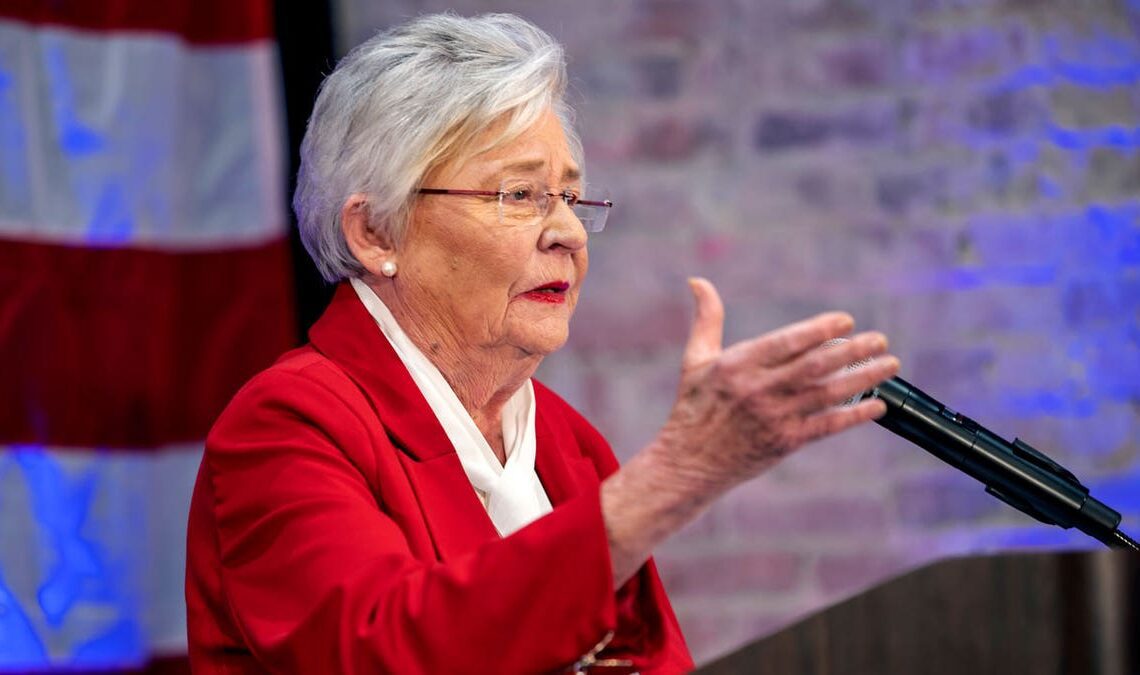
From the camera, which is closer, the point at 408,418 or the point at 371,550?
the point at 371,550

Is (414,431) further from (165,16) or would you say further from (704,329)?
(165,16)

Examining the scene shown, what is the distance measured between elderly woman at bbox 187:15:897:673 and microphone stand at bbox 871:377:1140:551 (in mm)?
99

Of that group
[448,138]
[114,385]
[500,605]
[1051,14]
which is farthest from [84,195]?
[1051,14]

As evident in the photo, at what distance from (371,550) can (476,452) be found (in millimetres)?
447

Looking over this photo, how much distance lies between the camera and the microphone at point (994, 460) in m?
1.58

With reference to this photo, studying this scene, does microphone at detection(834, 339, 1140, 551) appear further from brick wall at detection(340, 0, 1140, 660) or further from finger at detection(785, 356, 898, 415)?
brick wall at detection(340, 0, 1140, 660)

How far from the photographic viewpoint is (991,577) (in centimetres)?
113

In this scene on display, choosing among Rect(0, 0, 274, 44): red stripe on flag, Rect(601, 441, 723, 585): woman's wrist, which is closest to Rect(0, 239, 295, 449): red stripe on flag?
Rect(0, 0, 274, 44): red stripe on flag

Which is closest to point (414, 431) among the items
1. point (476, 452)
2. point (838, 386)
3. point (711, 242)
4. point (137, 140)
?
point (476, 452)

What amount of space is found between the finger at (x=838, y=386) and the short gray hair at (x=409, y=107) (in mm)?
900

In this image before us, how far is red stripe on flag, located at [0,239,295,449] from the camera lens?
2.62 meters

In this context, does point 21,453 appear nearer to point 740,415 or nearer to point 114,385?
point 114,385

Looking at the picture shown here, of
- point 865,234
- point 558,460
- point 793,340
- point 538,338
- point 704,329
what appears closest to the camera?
point 793,340

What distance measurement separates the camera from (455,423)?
2.03m
